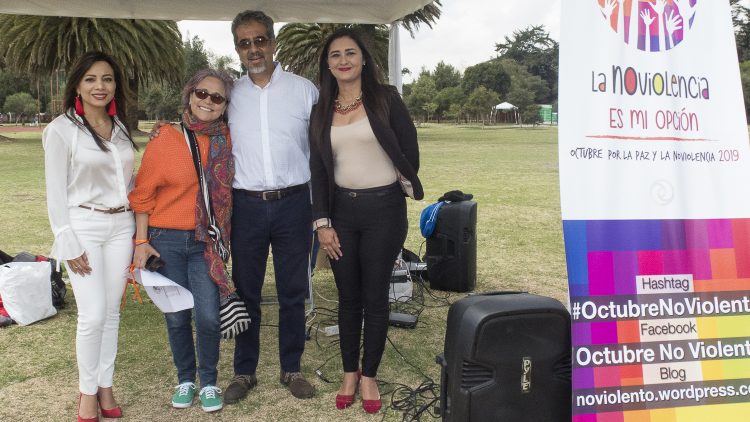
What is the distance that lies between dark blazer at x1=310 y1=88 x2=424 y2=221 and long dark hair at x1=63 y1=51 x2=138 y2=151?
35.2 inches

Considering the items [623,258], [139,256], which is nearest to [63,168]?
[139,256]

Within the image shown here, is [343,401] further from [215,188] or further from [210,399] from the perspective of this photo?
[215,188]

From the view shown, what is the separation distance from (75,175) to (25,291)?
7.63 feet

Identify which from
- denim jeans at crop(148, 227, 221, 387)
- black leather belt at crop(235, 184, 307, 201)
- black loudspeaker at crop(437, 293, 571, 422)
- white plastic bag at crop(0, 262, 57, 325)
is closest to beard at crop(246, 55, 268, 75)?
black leather belt at crop(235, 184, 307, 201)

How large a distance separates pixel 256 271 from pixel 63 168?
1029 mm

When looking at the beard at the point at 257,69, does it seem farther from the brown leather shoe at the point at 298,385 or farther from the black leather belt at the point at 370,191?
the brown leather shoe at the point at 298,385

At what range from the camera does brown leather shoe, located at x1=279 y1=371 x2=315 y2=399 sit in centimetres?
348

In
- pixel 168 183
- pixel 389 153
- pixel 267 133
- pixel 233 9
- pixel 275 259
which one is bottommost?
pixel 275 259

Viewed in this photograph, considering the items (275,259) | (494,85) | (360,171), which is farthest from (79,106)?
(494,85)

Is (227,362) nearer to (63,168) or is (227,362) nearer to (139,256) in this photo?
(139,256)

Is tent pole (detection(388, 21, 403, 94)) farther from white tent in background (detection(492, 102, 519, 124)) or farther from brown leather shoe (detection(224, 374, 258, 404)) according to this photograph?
white tent in background (detection(492, 102, 519, 124))

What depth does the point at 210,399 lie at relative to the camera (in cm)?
330

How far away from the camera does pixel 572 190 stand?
91.2 inches

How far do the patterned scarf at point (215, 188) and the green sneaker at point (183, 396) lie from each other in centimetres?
58
